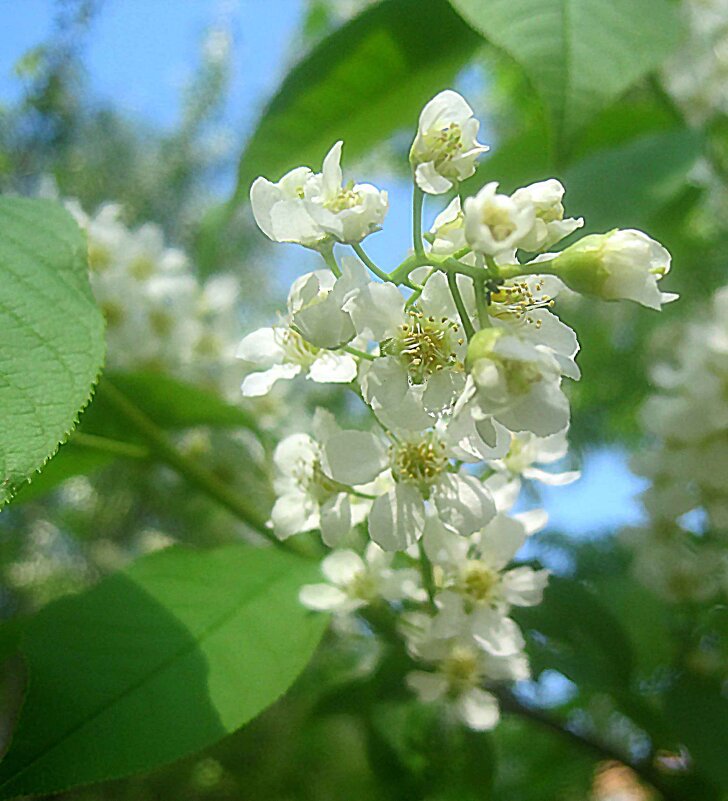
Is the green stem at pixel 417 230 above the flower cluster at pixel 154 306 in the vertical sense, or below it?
above

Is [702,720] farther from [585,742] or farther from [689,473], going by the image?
[689,473]

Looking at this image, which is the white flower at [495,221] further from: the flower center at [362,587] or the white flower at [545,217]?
the flower center at [362,587]

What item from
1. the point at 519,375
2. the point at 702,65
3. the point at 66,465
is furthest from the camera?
the point at 702,65

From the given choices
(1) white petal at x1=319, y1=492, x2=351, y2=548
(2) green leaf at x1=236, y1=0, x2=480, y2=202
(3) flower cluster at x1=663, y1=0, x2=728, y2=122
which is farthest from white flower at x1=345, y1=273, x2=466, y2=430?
(3) flower cluster at x1=663, y1=0, x2=728, y2=122

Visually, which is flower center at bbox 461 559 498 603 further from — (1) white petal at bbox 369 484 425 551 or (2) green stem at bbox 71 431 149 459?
(2) green stem at bbox 71 431 149 459

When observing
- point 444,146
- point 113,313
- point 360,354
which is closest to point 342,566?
point 360,354

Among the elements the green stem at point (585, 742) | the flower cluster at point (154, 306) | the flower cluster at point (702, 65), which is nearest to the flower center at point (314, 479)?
the green stem at point (585, 742)

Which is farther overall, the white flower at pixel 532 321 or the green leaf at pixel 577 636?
the green leaf at pixel 577 636
